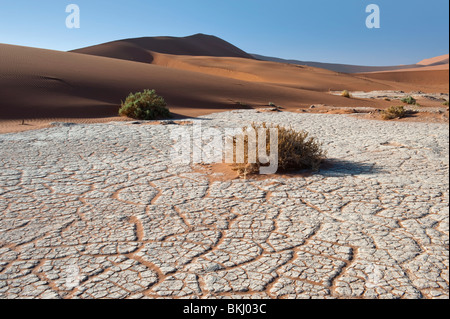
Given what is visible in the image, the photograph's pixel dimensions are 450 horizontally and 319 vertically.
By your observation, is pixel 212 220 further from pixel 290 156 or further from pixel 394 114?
pixel 394 114

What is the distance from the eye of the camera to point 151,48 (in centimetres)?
6412

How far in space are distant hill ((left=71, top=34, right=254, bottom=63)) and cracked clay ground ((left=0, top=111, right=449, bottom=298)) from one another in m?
48.6

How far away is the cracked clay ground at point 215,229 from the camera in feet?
9.52

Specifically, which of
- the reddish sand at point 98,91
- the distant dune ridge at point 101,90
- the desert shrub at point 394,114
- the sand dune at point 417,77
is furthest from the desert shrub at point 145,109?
the sand dune at point 417,77

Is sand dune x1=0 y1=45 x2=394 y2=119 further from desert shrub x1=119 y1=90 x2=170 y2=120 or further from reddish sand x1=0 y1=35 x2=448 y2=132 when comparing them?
desert shrub x1=119 y1=90 x2=170 y2=120

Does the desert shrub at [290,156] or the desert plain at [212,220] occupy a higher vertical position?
the desert shrub at [290,156]

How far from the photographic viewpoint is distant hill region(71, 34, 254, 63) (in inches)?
2093

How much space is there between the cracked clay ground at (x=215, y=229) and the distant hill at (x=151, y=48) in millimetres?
48561

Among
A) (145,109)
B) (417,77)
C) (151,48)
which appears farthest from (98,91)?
(417,77)

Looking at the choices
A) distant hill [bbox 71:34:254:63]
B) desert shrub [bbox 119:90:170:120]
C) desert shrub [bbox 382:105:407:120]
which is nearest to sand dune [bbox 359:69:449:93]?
distant hill [bbox 71:34:254:63]

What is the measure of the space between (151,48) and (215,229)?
2532 inches

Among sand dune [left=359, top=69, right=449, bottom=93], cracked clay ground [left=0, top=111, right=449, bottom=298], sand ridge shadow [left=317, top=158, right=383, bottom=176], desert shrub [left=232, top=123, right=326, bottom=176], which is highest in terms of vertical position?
sand dune [left=359, top=69, right=449, bottom=93]

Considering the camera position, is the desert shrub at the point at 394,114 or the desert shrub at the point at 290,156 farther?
the desert shrub at the point at 394,114

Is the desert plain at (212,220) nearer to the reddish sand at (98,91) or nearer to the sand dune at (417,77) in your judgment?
the reddish sand at (98,91)
